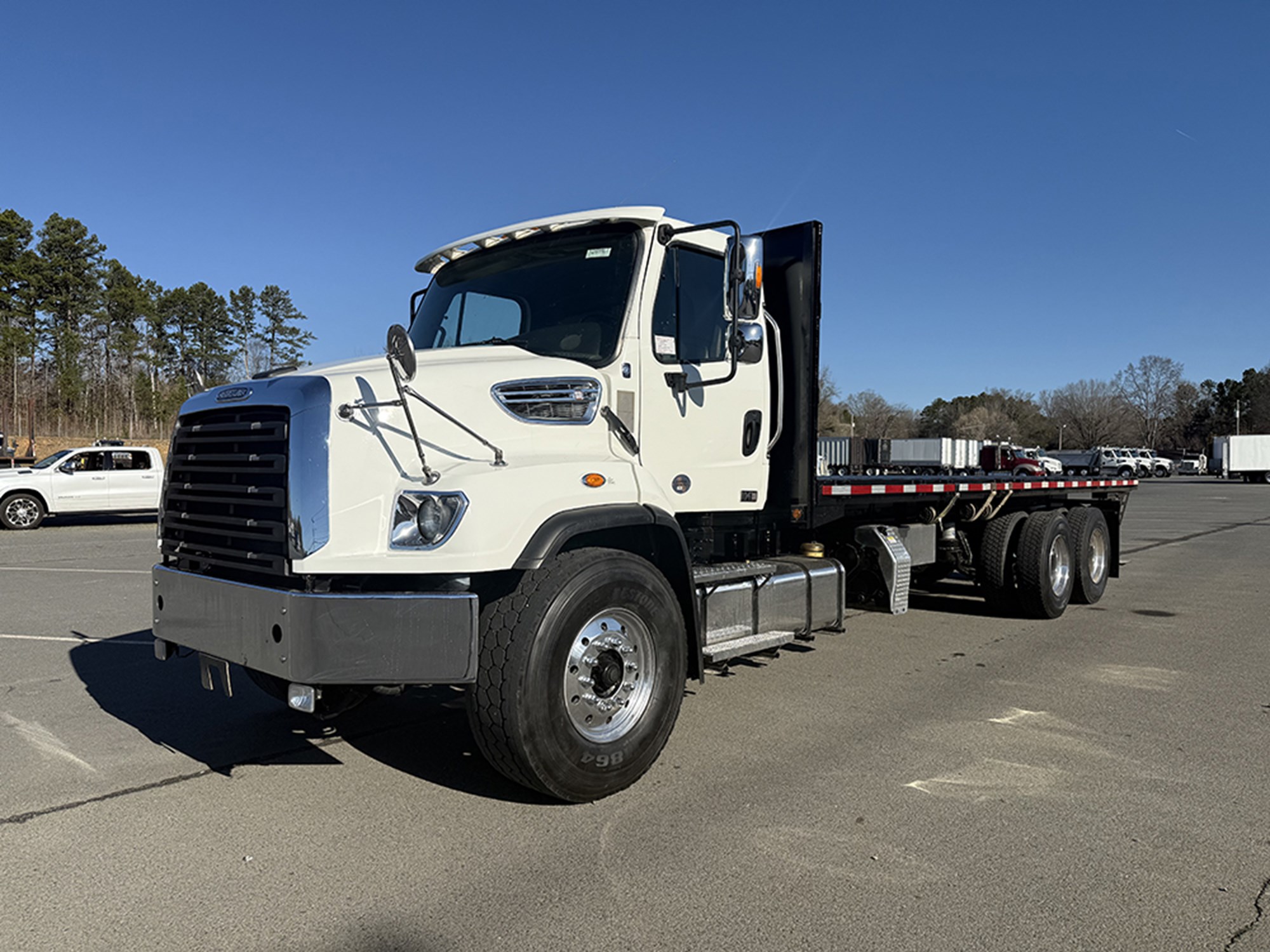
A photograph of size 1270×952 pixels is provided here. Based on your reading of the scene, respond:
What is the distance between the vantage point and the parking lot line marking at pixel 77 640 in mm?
→ 7777

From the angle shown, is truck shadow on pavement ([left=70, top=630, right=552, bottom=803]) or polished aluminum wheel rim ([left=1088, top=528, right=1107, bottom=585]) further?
polished aluminum wheel rim ([left=1088, top=528, right=1107, bottom=585])

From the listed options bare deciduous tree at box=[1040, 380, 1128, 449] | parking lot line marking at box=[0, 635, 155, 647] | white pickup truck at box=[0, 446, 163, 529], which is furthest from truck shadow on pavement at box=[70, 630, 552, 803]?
bare deciduous tree at box=[1040, 380, 1128, 449]

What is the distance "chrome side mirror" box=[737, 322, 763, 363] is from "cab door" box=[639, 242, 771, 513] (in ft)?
0.28

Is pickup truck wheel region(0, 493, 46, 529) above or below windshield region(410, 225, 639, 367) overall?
below

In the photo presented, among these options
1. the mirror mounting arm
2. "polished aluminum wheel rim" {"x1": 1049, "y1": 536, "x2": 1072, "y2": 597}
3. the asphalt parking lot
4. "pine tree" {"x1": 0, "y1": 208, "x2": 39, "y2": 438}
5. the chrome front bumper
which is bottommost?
the asphalt parking lot

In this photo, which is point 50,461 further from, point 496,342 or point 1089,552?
point 1089,552

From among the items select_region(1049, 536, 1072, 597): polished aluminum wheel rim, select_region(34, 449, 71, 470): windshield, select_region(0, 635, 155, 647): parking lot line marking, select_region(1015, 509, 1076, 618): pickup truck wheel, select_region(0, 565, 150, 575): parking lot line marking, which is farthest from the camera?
select_region(34, 449, 71, 470): windshield

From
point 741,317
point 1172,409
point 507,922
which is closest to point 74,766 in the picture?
point 507,922

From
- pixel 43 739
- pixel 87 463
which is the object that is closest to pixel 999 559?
pixel 43 739

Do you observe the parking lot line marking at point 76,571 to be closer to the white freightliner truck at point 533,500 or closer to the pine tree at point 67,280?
the white freightliner truck at point 533,500

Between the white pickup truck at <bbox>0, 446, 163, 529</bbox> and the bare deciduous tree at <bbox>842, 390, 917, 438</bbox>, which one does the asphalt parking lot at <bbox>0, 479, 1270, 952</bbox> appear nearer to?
the white pickup truck at <bbox>0, 446, 163, 529</bbox>

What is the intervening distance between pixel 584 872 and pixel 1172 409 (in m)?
130

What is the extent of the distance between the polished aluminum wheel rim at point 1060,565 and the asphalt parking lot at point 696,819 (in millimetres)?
2247

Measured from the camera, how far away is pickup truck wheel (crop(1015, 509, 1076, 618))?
30.2 ft
